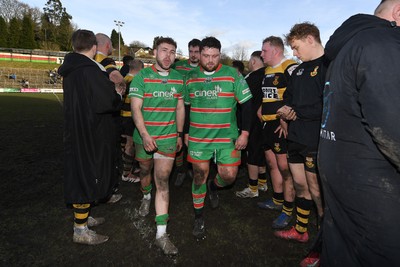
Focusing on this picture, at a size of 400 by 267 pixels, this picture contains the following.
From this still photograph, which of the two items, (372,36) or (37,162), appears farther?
(37,162)

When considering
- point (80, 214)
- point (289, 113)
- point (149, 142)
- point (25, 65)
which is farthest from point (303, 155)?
point (25, 65)

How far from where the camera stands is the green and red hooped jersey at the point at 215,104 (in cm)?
345

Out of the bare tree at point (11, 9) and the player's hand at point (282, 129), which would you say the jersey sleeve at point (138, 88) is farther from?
the bare tree at point (11, 9)

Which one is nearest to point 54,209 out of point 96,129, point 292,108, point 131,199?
point 131,199

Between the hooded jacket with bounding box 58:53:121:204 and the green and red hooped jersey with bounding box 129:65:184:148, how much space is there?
0.42 m

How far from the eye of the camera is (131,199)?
15.1ft

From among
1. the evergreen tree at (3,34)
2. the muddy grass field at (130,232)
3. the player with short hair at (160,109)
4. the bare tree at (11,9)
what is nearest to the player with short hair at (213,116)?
the player with short hair at (160,109)

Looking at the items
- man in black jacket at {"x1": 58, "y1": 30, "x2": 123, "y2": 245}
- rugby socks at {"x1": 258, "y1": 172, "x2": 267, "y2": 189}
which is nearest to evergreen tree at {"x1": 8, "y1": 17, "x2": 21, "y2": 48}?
man in black jacket at {"x1": 58, "y1": 30, "x2": 123, "y2": 245}

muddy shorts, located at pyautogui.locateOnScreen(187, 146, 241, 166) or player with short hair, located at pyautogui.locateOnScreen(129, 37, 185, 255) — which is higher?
player with short hair, located at pyautogui.locateOnScreen(129, 37, 185, 255)

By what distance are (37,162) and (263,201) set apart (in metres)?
5.49

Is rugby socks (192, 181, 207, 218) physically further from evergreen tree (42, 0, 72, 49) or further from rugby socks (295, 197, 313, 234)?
evergreen tree (42, 0, 72, 49)

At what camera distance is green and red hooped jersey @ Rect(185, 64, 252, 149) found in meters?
3.45

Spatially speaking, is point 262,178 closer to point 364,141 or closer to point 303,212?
point 303,212

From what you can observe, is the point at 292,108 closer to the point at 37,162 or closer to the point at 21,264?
the point at 21,264
